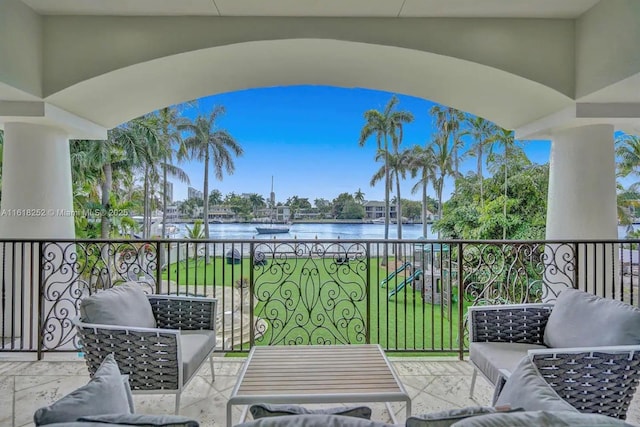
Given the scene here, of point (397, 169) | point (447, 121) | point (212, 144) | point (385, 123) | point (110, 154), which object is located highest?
point (385, 123)

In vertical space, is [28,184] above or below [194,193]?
below

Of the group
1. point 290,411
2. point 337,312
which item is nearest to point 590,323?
point 290,411

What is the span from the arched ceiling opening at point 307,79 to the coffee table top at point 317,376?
2440mm

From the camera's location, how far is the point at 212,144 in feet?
61.1

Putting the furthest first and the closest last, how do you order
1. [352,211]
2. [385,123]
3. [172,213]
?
[172,213], [352,211], [385,123]

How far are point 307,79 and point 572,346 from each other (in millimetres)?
3232

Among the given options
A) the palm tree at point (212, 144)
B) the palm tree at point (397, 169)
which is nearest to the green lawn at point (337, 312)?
the palm tree at point (397, 169)

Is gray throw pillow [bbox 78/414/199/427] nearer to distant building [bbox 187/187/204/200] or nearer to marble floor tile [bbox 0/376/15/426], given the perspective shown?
marble floor tile [bbox 0/376/15/426]

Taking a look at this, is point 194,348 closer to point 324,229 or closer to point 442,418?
point 442,418

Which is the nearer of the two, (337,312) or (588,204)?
(588,204)

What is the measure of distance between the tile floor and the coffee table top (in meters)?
0.44

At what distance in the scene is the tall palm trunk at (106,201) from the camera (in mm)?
11914

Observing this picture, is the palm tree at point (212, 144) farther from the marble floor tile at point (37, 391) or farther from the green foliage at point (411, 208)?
the marble floor tile at point (37, 391)

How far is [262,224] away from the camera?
20.5m
